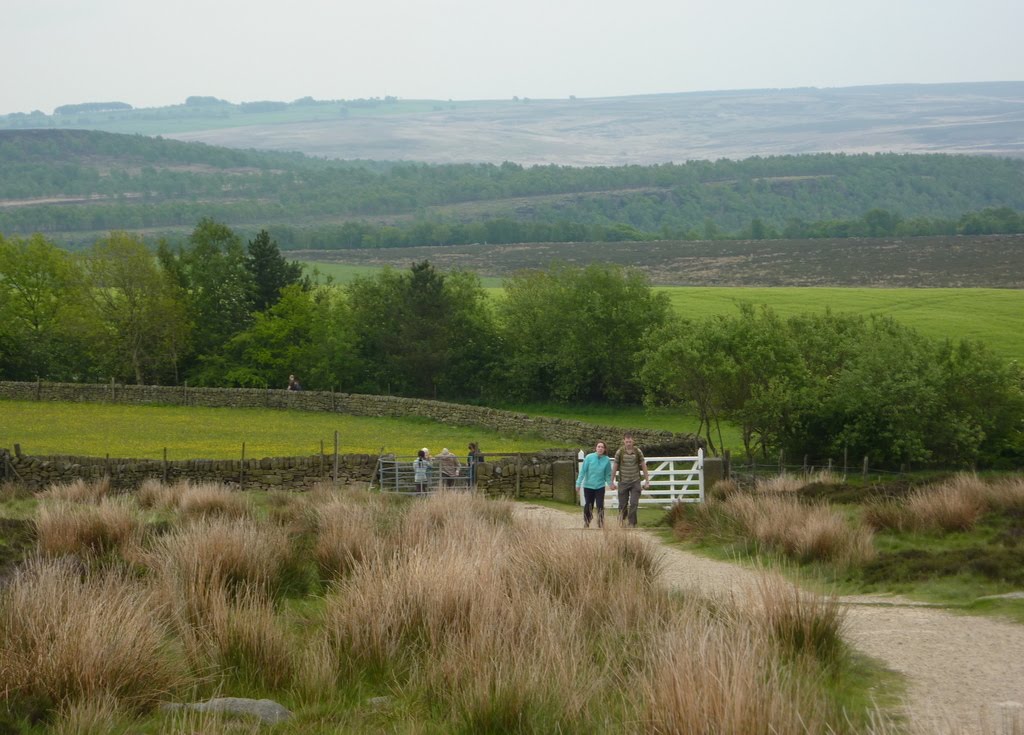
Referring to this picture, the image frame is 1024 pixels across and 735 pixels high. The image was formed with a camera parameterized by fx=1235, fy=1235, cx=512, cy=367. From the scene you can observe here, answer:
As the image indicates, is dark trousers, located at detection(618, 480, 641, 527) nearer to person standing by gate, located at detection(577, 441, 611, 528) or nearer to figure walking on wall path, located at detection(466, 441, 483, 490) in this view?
person standing by gate, located at detection(577, 441, 611, 528)

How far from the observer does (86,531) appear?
529 inches

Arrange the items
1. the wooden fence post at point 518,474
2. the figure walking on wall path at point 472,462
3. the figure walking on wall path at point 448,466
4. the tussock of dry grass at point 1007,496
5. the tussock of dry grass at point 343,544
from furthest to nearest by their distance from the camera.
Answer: the wooden fence post at point 518,474
the figure walking on wall path at point 472,462
the figure walking on wall path at point 448,466
the tussock of dry grass at point 1007,496
the tussock of dry grass at point 343,544

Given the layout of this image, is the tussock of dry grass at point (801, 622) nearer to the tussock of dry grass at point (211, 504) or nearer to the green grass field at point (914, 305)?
the tussock of dry grass at point (211, 504)

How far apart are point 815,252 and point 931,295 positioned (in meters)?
43.1

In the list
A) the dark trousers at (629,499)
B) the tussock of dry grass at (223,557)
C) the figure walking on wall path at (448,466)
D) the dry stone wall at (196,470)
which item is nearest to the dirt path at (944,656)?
the tussock of dry grass at (223,557)

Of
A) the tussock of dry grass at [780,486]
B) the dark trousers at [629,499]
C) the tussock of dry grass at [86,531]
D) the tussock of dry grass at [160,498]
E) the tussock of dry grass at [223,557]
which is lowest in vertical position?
the tussock of dry grass at [780,486]

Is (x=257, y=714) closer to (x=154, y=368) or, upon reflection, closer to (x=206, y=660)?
(x=206, y=660)

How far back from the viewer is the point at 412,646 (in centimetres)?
891

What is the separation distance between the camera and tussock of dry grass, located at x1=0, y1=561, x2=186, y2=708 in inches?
303

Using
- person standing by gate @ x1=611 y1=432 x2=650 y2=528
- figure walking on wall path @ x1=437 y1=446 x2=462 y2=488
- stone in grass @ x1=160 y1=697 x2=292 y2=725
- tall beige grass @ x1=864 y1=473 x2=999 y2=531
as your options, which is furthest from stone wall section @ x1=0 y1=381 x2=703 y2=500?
stone in grass @ x1=160 y1=697 x2=292 y2=725

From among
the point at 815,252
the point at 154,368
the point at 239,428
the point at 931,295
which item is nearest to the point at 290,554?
the point at 239,428

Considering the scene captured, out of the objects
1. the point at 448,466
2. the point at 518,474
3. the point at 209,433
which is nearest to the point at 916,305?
the point at 209,433

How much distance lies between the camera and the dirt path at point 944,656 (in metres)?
7.49

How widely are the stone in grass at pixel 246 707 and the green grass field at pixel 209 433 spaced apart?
103ft
